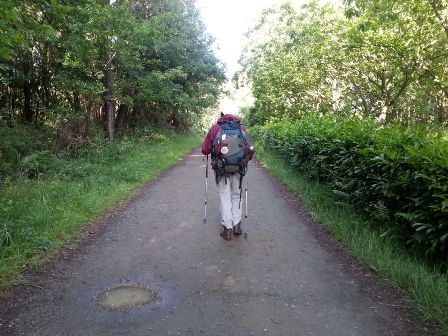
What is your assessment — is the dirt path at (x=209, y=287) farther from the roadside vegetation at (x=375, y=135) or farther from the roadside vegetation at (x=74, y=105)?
the roadside vegetation at (x=74, y=105)

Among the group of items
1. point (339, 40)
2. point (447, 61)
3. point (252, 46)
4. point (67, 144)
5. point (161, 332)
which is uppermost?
point (252, 46)

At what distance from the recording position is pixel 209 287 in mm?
4801

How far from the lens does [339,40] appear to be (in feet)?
57.0

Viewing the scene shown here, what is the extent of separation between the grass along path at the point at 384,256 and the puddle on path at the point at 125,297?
2815 millimetres

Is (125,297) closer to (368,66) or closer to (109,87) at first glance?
(109,87)

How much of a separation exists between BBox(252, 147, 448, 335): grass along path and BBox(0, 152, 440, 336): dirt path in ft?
0.65

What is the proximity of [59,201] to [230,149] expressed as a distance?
3.81 meters

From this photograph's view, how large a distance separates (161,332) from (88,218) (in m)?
4.20

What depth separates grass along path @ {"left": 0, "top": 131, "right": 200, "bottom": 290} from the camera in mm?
5547

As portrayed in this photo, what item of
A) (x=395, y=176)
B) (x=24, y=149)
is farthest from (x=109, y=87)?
(x=395, y=176)

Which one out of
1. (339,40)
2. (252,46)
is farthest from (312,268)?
(252,46)

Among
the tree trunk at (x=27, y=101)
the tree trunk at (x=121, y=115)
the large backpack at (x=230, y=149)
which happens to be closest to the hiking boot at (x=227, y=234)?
the large backpack at (x=230, y=149)

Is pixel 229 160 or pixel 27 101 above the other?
pixel 27 101

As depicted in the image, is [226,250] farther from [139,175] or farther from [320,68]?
[320,68]
